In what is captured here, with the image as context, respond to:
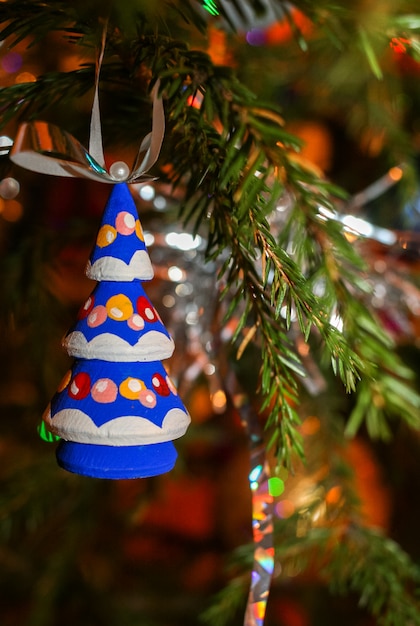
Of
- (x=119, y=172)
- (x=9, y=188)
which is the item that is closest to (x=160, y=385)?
(x=119, y=172)

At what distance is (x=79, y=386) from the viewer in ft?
1.13

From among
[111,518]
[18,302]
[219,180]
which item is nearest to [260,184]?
[219,180]

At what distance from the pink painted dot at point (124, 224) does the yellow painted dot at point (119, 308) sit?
0.12ft

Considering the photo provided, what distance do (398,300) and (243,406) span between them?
0.28m

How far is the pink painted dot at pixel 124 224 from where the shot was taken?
35cm

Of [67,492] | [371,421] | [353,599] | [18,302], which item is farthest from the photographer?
[353,599]

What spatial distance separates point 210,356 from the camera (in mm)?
501

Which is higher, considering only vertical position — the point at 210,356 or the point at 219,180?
the point at 219,180

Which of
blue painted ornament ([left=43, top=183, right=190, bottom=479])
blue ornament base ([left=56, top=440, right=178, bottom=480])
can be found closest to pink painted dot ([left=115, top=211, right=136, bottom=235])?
blue painted ornament ([left=43, top=183, right=190, bottom=479])

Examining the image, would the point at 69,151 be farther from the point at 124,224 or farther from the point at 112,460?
the point at 112,460

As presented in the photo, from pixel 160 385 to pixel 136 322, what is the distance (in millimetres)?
40

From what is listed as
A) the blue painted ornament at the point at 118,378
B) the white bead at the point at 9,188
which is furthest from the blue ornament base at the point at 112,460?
the white bead at the point at 9,188

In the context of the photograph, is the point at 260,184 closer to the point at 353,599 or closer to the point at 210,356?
the point at 210,356

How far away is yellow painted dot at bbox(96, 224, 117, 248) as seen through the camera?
35 centimetres
